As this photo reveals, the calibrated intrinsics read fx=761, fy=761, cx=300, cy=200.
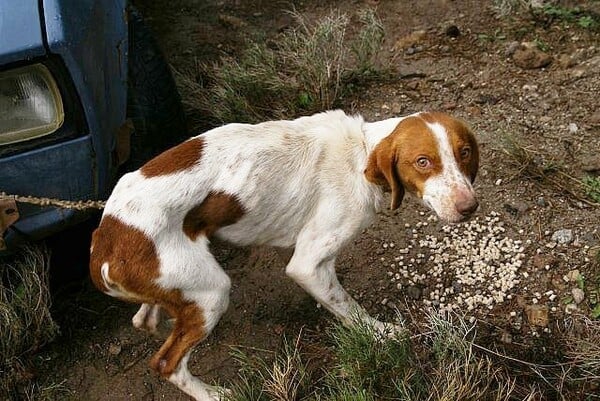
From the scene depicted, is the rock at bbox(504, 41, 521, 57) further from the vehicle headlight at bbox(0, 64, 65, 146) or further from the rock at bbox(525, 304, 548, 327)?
the vehicle headlight at bbox(0, 64, 65, 146)

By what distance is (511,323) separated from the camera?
325 centimetres

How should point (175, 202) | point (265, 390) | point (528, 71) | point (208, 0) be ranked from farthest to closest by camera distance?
point (208, 0), point (528, 71), point (265, 390), point (175, 202)

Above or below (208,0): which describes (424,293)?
below

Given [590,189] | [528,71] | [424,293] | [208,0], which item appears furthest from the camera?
[208,0]

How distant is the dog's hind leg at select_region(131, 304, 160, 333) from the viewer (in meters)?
3.23

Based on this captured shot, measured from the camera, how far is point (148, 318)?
10.6ft

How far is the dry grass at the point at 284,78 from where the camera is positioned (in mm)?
4359

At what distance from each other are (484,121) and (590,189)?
0.75 m

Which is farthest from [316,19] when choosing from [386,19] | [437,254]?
[437,254]

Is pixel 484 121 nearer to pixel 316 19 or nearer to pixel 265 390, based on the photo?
pixel 316 19

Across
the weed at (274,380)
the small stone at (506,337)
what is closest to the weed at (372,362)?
the weed at (274,380)

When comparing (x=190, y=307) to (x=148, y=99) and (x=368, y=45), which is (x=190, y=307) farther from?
(x=368, y=45)

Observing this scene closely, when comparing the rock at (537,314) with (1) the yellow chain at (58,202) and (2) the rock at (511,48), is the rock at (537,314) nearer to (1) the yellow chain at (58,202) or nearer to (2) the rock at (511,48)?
(1) the yellow chain at (58,202)

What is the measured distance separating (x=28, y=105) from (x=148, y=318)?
104 centimetres
